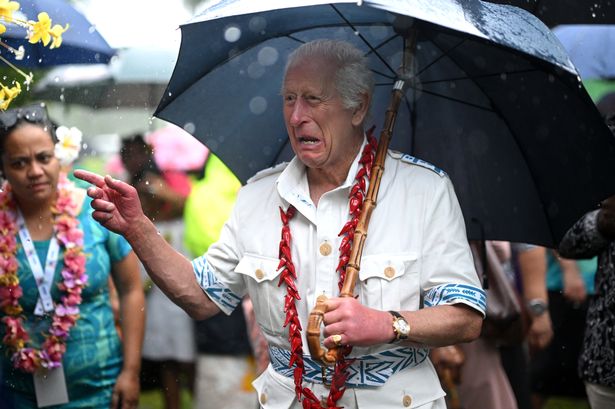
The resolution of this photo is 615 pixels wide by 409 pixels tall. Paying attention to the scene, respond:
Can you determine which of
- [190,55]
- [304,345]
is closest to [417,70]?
[190,55]

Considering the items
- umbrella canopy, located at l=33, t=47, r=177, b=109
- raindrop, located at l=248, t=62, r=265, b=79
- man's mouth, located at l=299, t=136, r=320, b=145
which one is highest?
umbrella canopy, located at l=33, t=47, r=177, b=109

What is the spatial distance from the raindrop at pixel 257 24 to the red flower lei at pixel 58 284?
173 centimetres

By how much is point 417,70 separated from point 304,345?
127 cm

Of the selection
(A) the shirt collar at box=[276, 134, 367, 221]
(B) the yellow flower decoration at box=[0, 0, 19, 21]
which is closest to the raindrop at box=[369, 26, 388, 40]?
(A) the shirt collar at box=[276, 134, 367, 221]

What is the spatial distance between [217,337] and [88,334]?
216 centimetres

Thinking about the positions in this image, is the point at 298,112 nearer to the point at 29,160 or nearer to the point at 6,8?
the point at 6,8

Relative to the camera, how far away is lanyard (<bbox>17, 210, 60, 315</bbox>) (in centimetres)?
536

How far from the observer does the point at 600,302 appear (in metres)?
4.83

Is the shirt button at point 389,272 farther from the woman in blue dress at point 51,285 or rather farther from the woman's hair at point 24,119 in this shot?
the woman's hair at point 24,119

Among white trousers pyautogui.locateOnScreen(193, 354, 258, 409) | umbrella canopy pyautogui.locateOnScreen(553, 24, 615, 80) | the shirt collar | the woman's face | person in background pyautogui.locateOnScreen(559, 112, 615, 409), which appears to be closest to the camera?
the shirt collar

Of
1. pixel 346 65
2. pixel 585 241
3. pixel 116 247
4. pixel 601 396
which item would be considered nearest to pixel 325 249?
pixel 346 65

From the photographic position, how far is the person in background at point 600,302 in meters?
4.68

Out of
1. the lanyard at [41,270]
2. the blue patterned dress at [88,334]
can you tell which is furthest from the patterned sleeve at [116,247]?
the lanyard at [41,270]

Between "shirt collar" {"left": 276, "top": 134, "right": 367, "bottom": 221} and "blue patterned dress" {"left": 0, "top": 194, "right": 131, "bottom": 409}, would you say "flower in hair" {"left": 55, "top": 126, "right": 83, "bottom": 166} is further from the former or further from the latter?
"shirt collar" {"left": 276, "top": 134, "right": 367, "bottom": 221}
